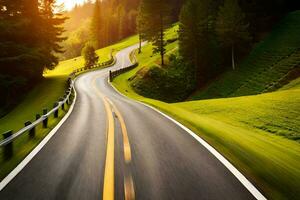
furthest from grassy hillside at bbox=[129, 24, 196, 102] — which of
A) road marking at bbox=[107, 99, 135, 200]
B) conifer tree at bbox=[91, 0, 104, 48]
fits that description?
conifer tree at bbox=[91, 0, 104, 48]

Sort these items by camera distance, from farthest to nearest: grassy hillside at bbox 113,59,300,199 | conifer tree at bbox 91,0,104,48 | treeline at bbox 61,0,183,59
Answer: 1. treeline at bbox 61,0,183,59
2. conifer tree at bbox 91,0,104,48
3. grassy hillside at bbox 113,59,300,199

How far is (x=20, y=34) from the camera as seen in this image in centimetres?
3697

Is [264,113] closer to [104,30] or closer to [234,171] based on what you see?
[234,171]

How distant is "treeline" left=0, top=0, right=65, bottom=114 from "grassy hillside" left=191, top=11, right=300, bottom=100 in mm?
25321

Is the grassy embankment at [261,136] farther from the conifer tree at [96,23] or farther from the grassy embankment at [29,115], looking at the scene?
the conifer tree at [96,23]

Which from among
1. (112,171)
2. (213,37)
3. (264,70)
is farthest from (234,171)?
(213,37)

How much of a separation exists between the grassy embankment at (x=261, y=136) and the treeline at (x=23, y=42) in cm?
2149

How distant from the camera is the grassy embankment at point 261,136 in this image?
718cm

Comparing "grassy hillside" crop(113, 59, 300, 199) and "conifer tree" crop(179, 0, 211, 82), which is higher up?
"conifer tree" crop(179, 0, 211, 82)

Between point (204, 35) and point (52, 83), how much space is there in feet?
98.9

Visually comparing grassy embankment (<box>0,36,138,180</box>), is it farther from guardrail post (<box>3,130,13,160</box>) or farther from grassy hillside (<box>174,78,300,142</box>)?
grassy hillside (<box>174,78,300,142</box>)

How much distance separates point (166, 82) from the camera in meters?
51.9

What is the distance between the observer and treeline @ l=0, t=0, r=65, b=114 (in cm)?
3366

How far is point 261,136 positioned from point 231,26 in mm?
43998
